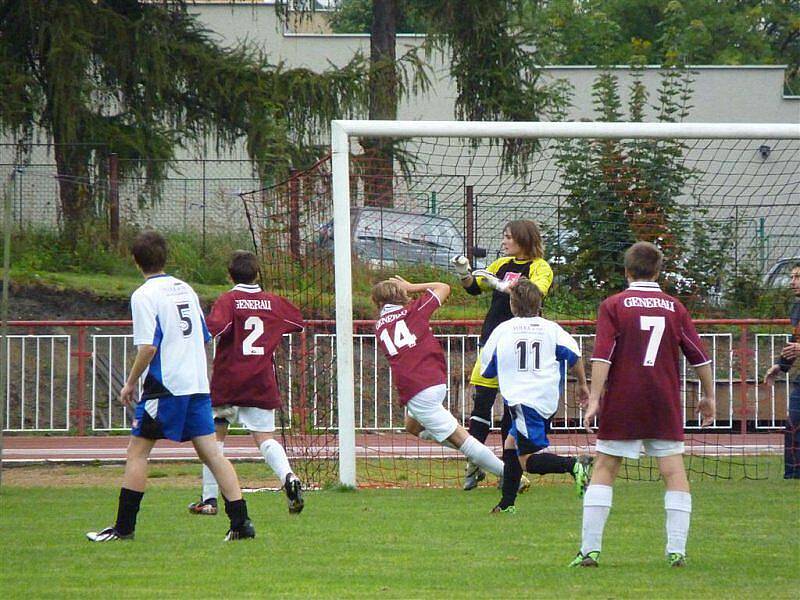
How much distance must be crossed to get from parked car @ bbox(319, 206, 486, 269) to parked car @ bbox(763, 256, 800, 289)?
3.43 metres

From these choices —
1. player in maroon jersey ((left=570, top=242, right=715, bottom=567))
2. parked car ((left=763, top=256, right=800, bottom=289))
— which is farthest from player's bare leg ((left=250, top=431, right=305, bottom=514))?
parked car ((left=763, top=256, right=800, bottom=289))

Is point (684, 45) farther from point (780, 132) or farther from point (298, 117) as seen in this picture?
point (780, 132)

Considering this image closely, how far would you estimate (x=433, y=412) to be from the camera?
9.21m

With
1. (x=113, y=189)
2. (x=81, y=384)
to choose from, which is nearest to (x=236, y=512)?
(x=81, y=384)

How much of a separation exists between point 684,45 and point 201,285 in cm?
2015

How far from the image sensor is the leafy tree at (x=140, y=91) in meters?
20.6

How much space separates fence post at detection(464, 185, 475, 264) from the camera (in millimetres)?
14117

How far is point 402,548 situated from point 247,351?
6.83ft

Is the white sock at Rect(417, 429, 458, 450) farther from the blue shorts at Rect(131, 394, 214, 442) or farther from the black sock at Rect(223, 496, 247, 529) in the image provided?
the blue shorts at Rect(131, 394, 214, 442)

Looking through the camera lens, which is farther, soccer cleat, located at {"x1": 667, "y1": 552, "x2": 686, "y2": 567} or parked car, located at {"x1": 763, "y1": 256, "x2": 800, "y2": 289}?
parked car, located at {"x1": 763, "y1": 256, "x2": 800, "y2": 289}

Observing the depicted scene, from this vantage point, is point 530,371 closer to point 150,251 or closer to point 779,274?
point 150,251

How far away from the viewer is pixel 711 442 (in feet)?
45.8

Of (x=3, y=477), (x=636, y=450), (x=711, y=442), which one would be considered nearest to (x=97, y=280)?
(x=3, y=477)

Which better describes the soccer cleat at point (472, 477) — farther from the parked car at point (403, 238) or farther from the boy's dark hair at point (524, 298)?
the parked car at point (403, 238)
